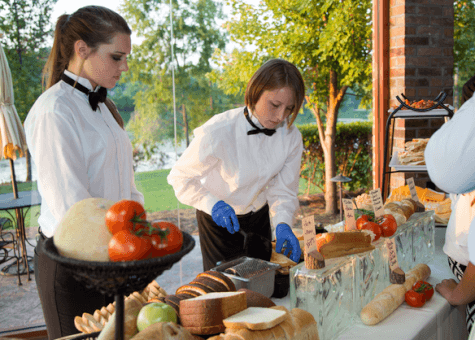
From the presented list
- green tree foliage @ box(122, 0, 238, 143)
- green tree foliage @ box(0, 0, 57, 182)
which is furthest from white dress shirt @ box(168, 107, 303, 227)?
green tree foliage @ box(122, 0, 238, 143)

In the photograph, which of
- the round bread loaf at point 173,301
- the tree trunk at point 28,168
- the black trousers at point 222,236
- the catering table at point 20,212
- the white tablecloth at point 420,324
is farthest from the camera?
the tree trunk at point 28,168

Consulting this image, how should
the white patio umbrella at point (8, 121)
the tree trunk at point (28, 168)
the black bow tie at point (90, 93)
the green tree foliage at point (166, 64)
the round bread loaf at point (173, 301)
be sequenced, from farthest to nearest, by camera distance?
the green tree foliage at point (166, 64)
the tree trunk at point (28, 168)
the white patio umbrella at point (8, 121)
the black bow tie at point (90, 93)
the round bread loaf at point (173, 301)

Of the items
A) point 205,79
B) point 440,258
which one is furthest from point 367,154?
point 440,258

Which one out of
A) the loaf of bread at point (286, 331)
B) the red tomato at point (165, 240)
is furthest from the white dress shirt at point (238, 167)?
the red tomato at point (165, 240)

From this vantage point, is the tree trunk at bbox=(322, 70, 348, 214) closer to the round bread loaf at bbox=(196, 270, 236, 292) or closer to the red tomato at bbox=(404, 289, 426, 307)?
the red tomato at bbox=(404, 289, 426, 307)

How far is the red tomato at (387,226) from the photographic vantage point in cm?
148

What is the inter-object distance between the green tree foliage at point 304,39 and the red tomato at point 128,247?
3720 mm

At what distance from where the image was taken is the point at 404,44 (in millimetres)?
3268

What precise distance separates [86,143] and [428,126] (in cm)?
284

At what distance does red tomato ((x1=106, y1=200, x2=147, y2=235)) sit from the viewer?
593mm

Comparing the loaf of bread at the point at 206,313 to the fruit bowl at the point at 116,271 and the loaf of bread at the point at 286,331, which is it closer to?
the loaf of bread at the point at 286,331

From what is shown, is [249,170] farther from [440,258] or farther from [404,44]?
[404,44]

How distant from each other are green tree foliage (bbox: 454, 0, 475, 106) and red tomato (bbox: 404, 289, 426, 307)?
2681mm

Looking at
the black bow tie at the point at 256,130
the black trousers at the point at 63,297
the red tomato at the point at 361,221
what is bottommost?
the black trousers at the point at 63,297
